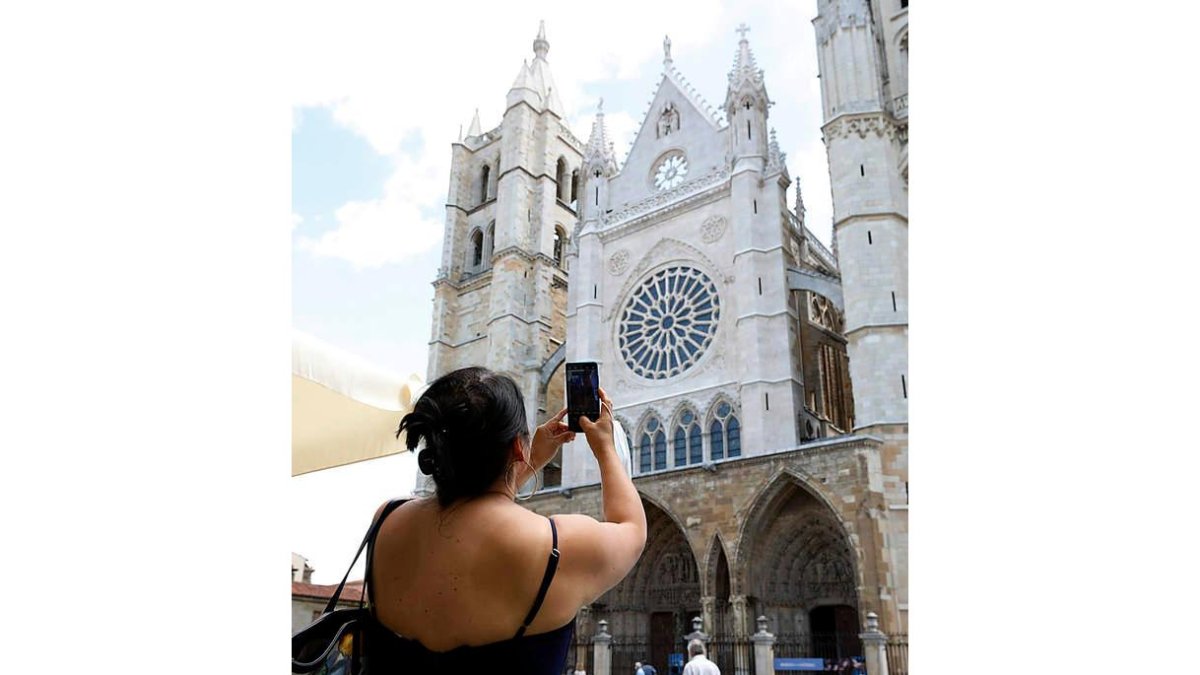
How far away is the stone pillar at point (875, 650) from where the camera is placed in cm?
975

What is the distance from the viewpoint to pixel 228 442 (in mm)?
1858

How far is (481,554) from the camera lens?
0.98 meters

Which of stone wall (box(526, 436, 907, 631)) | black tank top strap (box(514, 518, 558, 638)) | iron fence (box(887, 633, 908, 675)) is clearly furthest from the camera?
stone wall (box(526, 436, 907, 631))

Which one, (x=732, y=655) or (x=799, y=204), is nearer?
(x=732, y=655)

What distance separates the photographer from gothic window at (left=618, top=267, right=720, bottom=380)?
16.1 metres

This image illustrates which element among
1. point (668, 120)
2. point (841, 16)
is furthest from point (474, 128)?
point (841, 16)

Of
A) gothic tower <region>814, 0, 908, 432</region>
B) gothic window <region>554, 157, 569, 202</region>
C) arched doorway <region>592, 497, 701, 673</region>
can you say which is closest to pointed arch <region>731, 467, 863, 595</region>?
gothic tower <region>814, 0, 908, 432</region>

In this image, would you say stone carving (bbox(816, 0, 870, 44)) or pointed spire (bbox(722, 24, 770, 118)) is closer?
stone carving (bbox(816, 0, 870, 44))

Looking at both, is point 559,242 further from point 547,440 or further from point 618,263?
point 547,440

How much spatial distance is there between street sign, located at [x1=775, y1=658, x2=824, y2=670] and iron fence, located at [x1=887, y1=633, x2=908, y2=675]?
113 centimetres

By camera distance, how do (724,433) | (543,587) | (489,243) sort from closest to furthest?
(543,587) < (724,433) < (489,243)

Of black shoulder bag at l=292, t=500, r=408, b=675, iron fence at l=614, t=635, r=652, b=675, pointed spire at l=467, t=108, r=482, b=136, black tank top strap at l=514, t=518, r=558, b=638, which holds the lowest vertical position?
iron fence at l=614, t=635, r=652, b=675

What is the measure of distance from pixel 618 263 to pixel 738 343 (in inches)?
179

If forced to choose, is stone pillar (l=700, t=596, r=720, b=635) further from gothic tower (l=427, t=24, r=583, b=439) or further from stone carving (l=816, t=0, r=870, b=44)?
stone carving (l=816, t=0, r=870, b=44)
